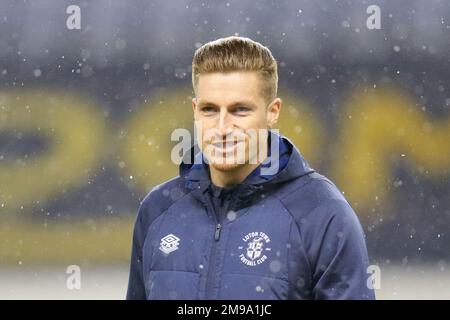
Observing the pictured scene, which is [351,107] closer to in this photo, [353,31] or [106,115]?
[353,31]

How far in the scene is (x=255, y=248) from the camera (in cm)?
215

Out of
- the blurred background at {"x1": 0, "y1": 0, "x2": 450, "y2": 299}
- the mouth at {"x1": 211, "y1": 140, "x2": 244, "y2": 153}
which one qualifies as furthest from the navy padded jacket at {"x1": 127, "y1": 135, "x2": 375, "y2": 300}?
the blurred background at {"x1": 0, "y1": 0, "x2": 450, "y2": 299}

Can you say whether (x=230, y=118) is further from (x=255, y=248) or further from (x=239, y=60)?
(x=255, y=248)

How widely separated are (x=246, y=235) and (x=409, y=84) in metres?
4.62

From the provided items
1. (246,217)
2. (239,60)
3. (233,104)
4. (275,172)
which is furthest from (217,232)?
(239,60)

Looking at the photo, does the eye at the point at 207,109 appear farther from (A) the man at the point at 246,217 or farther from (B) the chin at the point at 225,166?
(B) the chin at the point at 225,166

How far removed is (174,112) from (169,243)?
4.24m

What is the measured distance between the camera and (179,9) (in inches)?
260

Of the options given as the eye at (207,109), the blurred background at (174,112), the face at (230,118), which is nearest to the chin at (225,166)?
the face at (230,118)

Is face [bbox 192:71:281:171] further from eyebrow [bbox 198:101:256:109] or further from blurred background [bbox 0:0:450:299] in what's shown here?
blurred background [bbox 0:0:450:299]

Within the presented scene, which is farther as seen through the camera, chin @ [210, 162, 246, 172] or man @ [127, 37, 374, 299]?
chin @ [210, 162, 246, 172]

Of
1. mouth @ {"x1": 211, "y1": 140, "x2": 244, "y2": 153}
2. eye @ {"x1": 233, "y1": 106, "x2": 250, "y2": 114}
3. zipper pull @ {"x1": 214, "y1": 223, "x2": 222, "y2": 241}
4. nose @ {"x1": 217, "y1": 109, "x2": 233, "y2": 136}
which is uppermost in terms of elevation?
eye @ {"x1": 233, "y1": 106, "x2": 250, "y2": 114}

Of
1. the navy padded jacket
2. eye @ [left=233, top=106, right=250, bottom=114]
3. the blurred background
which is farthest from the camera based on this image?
the blurred background

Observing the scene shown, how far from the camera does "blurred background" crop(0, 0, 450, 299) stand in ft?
20.4
